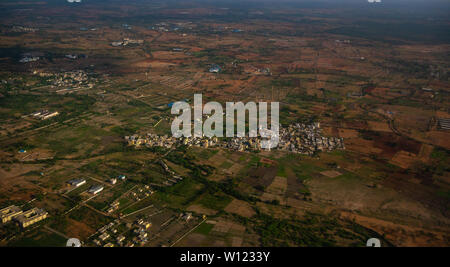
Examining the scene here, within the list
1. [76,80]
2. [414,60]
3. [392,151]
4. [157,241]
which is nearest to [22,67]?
[76,80]

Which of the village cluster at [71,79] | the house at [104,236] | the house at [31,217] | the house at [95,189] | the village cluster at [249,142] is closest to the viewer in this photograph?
the house at [104,236]

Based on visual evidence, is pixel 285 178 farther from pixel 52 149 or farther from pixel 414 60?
pixel 414 60

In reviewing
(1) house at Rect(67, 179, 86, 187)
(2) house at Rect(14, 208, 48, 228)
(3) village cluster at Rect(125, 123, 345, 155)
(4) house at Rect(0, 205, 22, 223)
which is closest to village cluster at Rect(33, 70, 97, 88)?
(3) village cluster at Rect(125, 123, 345, 155)

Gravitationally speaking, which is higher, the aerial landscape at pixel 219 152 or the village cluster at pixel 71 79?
the village cluster at pixel 71 79

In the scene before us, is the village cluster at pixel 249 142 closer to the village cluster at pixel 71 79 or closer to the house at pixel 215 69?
the village cluster at pixel 71 79

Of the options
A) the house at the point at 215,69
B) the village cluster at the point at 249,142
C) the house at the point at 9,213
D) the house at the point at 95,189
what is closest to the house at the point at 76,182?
the house at the point at 95,189

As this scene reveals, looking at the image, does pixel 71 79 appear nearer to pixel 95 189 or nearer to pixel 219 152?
pixel 219 152
